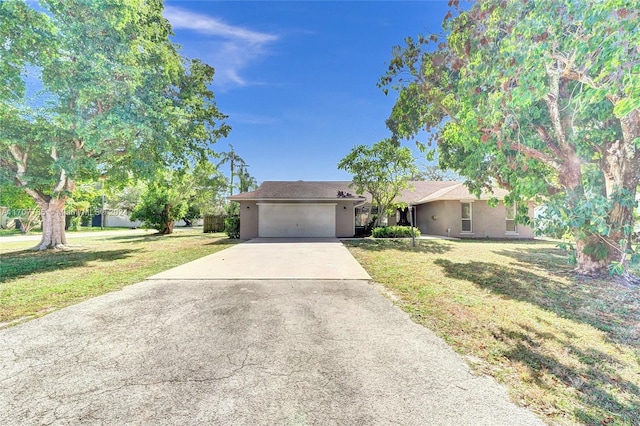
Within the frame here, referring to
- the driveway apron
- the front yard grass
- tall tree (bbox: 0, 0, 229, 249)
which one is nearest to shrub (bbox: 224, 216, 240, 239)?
tall tree (bbox: 0, 0, 229, 249)

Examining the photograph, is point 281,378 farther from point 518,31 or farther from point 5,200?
point 5,200

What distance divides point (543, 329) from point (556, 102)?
5067 millimetres

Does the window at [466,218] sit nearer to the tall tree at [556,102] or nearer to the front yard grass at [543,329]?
the tall tree at [556,102]

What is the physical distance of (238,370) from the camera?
263 centimetres

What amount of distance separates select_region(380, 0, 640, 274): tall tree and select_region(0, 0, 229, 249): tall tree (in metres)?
10.0

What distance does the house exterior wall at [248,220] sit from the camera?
1764cm

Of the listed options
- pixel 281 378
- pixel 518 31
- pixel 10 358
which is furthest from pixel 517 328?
pixel 10 358

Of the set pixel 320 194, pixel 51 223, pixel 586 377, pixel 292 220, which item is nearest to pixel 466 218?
pixel 320 194

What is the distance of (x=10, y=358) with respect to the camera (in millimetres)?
2879

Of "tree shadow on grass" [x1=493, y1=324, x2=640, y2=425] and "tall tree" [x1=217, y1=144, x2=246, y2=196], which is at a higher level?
"tall tree" [x1=217, y1=144, x2=246, y2=196]

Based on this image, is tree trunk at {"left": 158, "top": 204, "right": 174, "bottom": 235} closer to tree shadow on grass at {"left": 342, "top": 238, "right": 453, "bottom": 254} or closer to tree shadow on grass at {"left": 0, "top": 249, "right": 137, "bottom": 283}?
tree shadow on grass at {"left": 0, "top": 249, "right": 137, "bottom": 283}

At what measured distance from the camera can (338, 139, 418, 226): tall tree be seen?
15.8 m

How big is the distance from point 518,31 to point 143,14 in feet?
44.6

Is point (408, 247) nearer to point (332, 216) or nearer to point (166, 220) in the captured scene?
point (332, 216)
